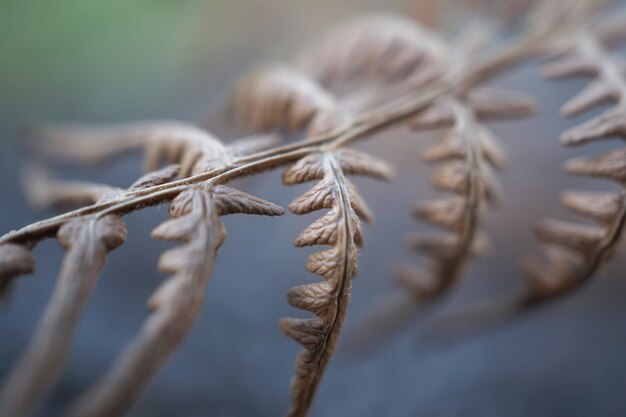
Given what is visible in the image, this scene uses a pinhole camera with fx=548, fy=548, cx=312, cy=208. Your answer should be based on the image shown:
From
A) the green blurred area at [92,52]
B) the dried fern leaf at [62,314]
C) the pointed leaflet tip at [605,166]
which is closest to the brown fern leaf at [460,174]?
the pointed leaflet tip at [605,166]

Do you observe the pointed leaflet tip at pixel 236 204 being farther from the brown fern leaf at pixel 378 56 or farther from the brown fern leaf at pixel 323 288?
Result: the brown fern leaf at pixel 378 56

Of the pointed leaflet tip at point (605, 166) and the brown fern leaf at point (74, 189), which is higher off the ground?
the brown fern leaf at point (74, 189)

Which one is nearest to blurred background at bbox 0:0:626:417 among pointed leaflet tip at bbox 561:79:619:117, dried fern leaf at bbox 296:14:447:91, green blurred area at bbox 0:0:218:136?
green blurred area at bbox 0:0:218:136

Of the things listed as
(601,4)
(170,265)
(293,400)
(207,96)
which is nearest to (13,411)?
(170,265)

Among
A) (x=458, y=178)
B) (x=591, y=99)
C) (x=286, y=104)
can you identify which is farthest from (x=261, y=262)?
(x=591, y=99)

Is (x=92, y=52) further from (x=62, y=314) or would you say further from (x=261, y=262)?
(x=62, y=314)

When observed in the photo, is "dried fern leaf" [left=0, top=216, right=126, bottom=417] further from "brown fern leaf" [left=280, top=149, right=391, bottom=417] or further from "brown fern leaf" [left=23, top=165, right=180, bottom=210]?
"brown fern leaf" [left=280, top=149, right=391, bottom=417]

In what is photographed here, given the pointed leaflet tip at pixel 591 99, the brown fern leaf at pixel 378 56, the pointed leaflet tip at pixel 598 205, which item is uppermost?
the brown fern leaf at pixel 378 56
